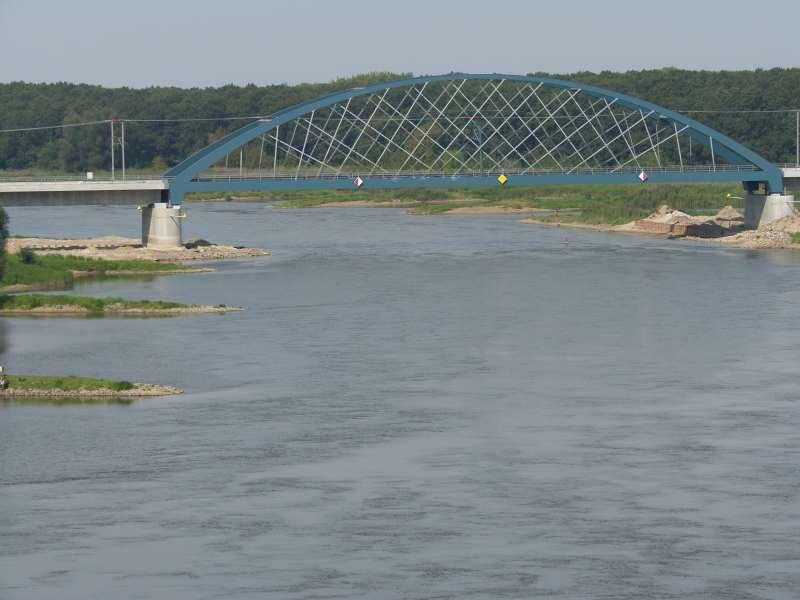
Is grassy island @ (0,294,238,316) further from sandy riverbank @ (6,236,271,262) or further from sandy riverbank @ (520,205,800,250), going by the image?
sandy riverbank @ (520,205,800,250)

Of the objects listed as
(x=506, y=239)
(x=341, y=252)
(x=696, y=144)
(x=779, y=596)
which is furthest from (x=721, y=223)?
(x=779, y=596)

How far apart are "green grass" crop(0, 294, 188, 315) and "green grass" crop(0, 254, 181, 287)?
21.8 feet

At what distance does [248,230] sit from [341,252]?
2609 cm

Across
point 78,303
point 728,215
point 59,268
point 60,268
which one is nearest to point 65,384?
point 78,303

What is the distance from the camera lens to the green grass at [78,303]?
81188 millimetres

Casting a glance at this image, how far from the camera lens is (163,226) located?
112 meters

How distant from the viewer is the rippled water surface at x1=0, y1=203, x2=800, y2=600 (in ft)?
128

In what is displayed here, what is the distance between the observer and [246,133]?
4700 inches

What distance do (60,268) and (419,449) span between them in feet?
166

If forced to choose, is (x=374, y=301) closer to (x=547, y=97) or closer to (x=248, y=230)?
(x=248, y=230)

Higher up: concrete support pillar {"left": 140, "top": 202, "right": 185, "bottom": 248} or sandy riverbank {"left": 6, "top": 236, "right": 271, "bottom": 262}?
concrete support pillar {"left": 140, "top": 202, "right": 185, "bottom": 248}

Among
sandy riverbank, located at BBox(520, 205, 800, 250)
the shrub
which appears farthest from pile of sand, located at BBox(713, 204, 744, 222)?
the shrub

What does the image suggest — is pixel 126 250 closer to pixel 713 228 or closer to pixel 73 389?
pixel 713 228

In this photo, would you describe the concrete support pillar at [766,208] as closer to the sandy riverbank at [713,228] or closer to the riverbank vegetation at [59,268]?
the sandy riverbank at [713,228]
